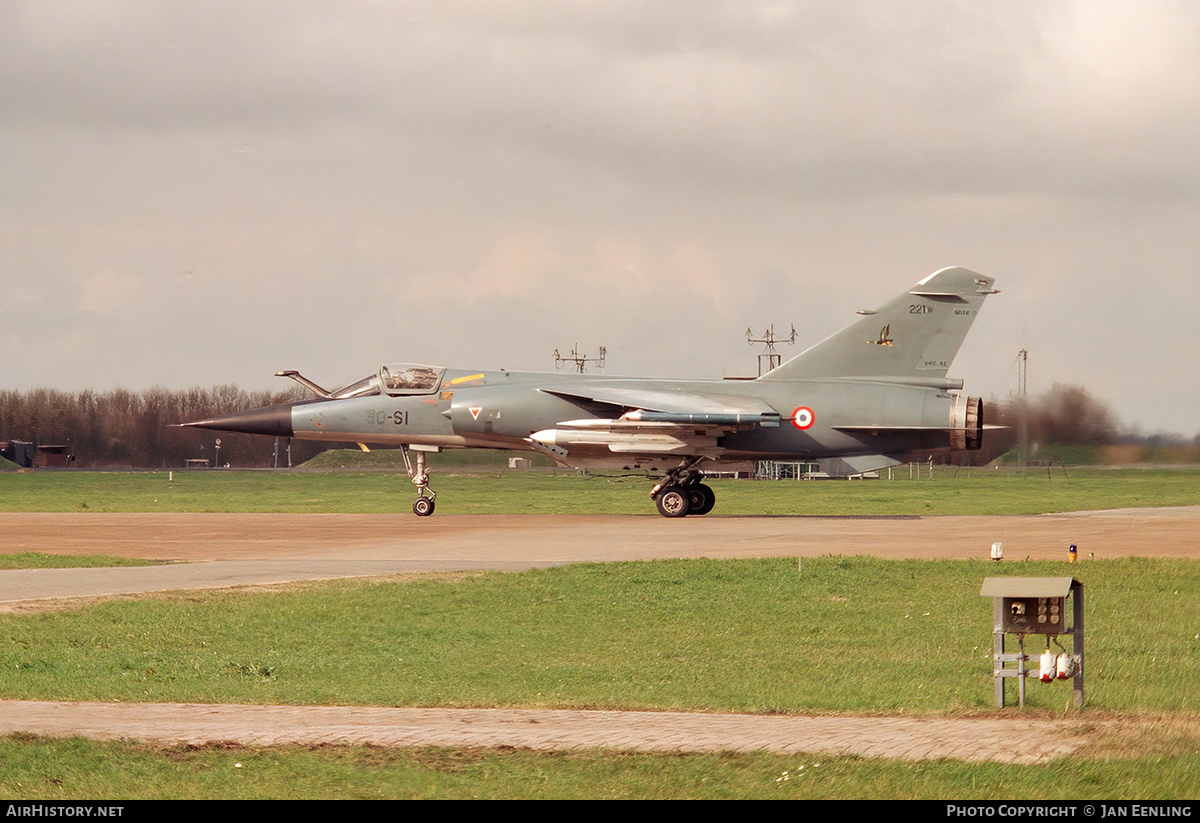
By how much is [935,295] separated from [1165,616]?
57.7ft

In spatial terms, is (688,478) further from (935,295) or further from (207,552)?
(207,552)

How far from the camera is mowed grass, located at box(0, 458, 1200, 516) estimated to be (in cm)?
4016

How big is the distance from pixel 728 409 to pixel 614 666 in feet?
64.8

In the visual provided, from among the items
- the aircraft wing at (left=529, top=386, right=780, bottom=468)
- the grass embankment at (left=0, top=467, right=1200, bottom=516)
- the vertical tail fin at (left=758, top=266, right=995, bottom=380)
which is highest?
the vertical tail fin at (left=758, top=266, right=995, bottom=380)

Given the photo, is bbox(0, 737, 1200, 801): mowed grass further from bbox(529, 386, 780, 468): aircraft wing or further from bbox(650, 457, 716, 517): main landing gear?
bbox(650, 457, 716, 517): main landing gear

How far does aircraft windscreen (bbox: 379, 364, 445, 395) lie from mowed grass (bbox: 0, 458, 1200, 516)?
4.42m

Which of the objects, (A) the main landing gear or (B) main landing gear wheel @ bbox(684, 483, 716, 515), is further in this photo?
(B) main landing gear wheel @ bbox(684, 483, 716, 515)

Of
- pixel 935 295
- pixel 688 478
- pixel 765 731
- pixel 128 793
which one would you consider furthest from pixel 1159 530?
pixel 128 793

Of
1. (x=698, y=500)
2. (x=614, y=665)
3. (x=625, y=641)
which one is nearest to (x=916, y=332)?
(x=698, y=500)

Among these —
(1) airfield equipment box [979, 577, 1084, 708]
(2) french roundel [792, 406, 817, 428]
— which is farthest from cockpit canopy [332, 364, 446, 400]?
(1) airfield equipment box [979, 577, 1084, 708]

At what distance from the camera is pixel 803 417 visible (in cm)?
3291

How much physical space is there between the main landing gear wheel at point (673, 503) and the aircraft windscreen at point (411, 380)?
6.54m

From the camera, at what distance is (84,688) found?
11172 mm

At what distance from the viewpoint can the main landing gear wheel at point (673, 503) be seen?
33.3 m
